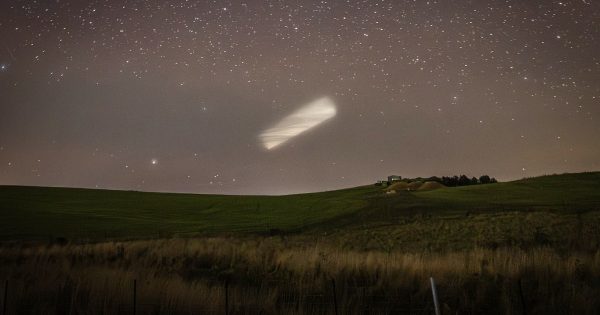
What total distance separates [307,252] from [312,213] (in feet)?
112

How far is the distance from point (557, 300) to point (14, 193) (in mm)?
75502

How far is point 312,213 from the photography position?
167 feet

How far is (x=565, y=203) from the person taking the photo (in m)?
42.2

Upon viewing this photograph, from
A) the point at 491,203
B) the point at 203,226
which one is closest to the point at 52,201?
the point at 203,226

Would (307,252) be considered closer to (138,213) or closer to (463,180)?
(138,213)

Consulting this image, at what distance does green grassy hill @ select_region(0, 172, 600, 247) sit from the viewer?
32875mm

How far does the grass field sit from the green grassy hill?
23 cm

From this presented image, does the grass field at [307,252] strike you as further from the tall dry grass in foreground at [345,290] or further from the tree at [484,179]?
the tree at [484,179]

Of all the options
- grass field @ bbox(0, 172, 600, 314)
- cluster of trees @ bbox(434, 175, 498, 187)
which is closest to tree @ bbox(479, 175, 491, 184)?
cluster of trees @ bbox(434, 175, 498, 187)

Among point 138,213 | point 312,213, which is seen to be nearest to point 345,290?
point 312,213

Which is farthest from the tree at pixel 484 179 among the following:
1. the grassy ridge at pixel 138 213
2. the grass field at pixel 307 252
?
the grassy ridge at pixel 138 213

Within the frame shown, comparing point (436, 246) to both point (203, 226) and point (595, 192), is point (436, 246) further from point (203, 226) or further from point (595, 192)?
point (595, 192)

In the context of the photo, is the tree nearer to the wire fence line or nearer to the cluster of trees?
the cluster of trees

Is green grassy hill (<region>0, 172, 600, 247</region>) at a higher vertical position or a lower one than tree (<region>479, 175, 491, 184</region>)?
lower
